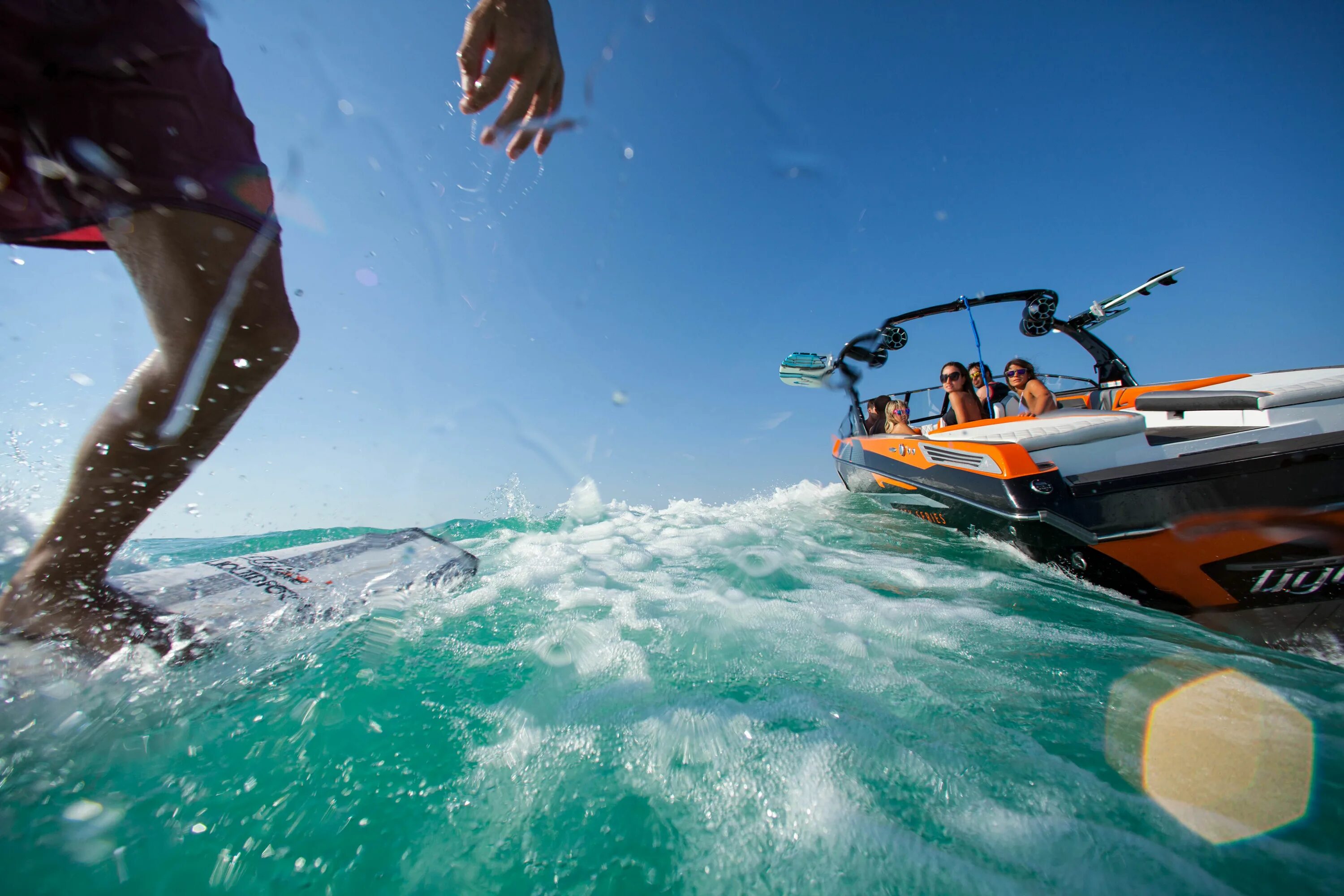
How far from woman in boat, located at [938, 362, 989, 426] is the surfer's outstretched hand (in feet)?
17.9

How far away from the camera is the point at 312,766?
0.95 metres

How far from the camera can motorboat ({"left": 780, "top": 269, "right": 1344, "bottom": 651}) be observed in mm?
2504

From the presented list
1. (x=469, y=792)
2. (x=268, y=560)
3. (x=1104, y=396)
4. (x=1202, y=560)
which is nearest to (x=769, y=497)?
(x=1104, y=396)

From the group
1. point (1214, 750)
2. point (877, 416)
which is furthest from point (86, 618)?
point (877, 416)

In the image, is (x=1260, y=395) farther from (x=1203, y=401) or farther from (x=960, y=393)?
(x=960, y=393)

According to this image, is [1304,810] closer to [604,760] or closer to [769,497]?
[604,760]

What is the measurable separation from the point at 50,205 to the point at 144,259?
26 cm

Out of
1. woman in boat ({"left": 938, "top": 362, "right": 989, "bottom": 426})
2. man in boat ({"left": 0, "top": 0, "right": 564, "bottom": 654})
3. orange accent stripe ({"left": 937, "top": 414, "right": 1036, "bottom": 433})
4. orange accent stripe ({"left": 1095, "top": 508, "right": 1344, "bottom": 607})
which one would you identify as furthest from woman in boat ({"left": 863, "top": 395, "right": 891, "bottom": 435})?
man in boat ({"left": 0, "top": 0, "right": 564, "bottom": 654})

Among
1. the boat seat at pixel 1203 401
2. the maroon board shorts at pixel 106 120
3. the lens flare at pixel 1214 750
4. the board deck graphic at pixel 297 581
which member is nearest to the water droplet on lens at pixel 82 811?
the board deck graphic at pixel 297 581

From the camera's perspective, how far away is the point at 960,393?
18.1 ft

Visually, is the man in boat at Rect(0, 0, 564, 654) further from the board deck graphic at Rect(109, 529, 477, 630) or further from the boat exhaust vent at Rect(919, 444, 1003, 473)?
the boat exhaust vent at Rect(919, 444, 1003, 473)

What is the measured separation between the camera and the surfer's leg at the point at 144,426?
1.19 metres

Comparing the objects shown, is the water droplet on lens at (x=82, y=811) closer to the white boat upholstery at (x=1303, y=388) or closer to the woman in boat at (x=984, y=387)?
the white boat upholstery at (x=1303, y=388)

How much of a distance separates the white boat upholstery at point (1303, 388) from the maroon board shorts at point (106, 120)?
16.9 feet
